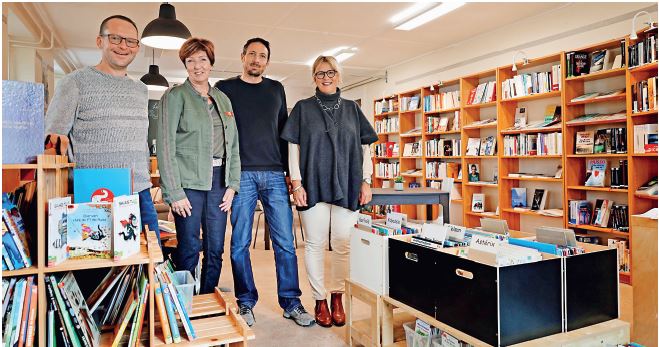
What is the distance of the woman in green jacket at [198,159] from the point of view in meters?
2.22

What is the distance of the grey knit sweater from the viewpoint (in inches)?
72.9

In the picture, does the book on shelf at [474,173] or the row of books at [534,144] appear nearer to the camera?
the row of books at [534,144]

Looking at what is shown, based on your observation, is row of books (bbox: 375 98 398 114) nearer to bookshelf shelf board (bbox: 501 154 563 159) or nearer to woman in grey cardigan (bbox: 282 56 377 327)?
bookshelf shelf board (bbox: 501 154 563 159)

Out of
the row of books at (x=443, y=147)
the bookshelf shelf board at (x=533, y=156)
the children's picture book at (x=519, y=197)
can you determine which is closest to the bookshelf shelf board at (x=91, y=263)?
the bookshelf shelf board at (x=533, y=156)

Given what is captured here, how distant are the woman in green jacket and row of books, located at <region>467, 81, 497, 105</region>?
3782 millimetres

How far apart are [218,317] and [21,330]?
27.4 inches

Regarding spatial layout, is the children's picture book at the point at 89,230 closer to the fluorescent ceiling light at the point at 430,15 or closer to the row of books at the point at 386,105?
the fluorescent ceiling light at the point at 430,15

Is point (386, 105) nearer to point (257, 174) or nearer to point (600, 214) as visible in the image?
point (600, 214)

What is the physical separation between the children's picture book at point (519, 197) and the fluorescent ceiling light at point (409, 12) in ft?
7.30

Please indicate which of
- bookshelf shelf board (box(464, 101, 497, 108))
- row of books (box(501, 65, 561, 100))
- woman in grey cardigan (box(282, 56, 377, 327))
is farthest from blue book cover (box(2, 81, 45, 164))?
bookshelf shelf board (box(464, 101, 497, 108))

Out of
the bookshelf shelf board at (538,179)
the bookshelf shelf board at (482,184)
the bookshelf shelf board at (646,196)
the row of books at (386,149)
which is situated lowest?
the bookshelf shelf board at (646,196)

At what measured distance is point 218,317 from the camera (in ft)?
6.13

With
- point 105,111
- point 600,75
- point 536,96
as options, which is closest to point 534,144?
point 536,96

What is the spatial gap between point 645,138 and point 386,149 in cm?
418
